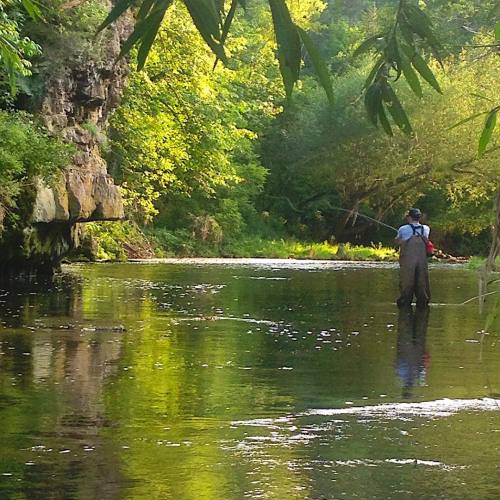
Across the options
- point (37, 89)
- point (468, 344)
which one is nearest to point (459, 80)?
point (37, 89)

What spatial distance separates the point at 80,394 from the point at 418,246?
448 inches

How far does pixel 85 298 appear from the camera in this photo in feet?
69.2

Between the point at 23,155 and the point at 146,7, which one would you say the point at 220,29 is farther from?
the point at 23,155

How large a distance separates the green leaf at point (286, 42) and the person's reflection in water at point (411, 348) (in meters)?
6.72

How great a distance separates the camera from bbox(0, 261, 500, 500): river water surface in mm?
→ 6762

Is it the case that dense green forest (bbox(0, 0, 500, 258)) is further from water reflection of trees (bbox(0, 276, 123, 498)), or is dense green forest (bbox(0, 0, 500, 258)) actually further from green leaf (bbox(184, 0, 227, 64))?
green leaf (bbox(184, 0, 227, 64))

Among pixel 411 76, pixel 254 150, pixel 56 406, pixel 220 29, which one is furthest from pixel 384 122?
pixel 254 150

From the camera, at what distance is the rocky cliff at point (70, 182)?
1002 inches

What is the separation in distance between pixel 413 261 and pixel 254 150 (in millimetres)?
43587

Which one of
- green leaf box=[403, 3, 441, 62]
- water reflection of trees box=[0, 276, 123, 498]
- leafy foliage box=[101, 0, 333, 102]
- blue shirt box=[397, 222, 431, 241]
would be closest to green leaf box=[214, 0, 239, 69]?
leafy foliage box=[101, 0, 333, 102]

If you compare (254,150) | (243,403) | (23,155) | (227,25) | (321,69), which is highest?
(254,150)

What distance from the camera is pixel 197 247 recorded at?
53219 mm

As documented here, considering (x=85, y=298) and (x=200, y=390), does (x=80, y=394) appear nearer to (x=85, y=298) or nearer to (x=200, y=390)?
(x=200, y=390)

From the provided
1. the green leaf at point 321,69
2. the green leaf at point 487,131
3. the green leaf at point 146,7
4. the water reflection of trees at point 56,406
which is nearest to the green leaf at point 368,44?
the green leaf at point 487,131
